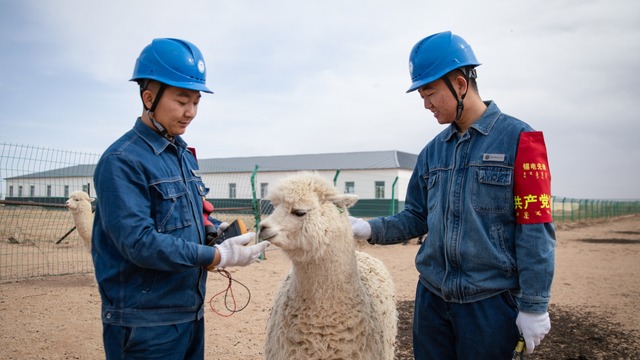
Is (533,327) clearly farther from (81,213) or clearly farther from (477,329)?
(81,213)

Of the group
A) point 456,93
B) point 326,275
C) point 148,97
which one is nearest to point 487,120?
point 456,93

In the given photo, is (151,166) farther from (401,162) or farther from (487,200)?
(401,162)

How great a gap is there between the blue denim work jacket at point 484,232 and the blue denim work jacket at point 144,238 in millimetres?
1260

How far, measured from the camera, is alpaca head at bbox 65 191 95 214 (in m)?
6.85

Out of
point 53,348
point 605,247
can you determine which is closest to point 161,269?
point 53,348

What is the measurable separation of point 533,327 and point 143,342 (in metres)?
1.86

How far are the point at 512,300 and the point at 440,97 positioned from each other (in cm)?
116

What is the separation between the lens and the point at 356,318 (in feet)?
7.80

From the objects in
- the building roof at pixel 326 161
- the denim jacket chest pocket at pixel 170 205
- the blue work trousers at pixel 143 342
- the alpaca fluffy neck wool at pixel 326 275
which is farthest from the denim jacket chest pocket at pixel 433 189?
the building roof at pixel 326 161

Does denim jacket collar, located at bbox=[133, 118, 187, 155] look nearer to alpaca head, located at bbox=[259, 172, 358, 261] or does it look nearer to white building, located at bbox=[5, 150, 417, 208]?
alpaca head, located at bbox=[259, 172, 358, 261]

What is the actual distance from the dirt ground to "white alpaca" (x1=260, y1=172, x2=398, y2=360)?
1.96 m

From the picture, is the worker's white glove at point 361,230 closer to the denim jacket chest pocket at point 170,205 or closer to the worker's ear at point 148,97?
the denim jacket chest pocket at point 170,205

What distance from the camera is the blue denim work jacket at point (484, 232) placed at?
1.76 metres

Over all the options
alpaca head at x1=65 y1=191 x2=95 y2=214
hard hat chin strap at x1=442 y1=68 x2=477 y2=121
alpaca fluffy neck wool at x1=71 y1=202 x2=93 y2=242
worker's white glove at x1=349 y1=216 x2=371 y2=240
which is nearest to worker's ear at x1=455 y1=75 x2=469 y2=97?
hard hat chin strap at x1=442 y1=68 x2=477 y2=121
